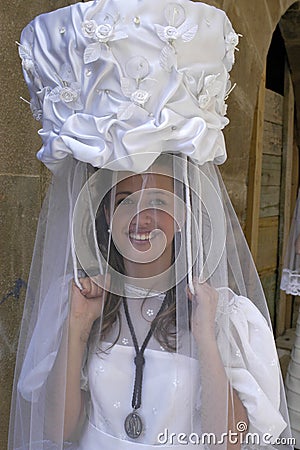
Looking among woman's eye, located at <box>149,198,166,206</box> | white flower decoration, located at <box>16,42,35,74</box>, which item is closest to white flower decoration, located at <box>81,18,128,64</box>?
white flower decoration, located at <box>16,42,35,74</box>

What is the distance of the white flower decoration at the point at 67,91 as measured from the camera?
2.44ft

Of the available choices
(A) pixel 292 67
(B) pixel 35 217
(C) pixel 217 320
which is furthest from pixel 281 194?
(C) pixel 217 320

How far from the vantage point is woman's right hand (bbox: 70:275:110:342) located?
0.81 meters

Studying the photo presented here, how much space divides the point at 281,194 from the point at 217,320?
8.51ft

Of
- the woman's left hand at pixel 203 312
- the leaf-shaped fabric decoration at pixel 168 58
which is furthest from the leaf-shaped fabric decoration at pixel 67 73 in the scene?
the woman's left hand at pixel 203 312

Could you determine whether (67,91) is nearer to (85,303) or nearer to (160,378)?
(85,303)

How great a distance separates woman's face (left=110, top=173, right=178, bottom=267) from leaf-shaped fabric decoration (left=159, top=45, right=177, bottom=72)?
0.15 meters

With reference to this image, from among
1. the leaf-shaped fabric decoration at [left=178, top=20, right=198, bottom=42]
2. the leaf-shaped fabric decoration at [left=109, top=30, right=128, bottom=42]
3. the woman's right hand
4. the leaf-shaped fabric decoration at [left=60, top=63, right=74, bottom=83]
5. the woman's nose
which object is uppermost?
the leaf-shaped fabric decoration at [left=178, top=20, right=198, bottom=42]

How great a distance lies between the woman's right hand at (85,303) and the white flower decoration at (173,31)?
12.9 inches

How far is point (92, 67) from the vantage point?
732 millimetres

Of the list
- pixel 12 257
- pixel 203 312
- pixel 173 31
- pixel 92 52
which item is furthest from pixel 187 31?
pixel 12 257

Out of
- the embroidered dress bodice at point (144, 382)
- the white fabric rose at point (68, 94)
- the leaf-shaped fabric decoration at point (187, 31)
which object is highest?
the leaf-shaped fabric decoration at point (187, 31)

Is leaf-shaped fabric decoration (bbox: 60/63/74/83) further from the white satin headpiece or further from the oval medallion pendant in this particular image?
the oval medallion pendant

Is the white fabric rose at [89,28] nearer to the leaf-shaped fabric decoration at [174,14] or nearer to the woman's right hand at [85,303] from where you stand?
the leaf-shaped fabric decoration at [174,14]
